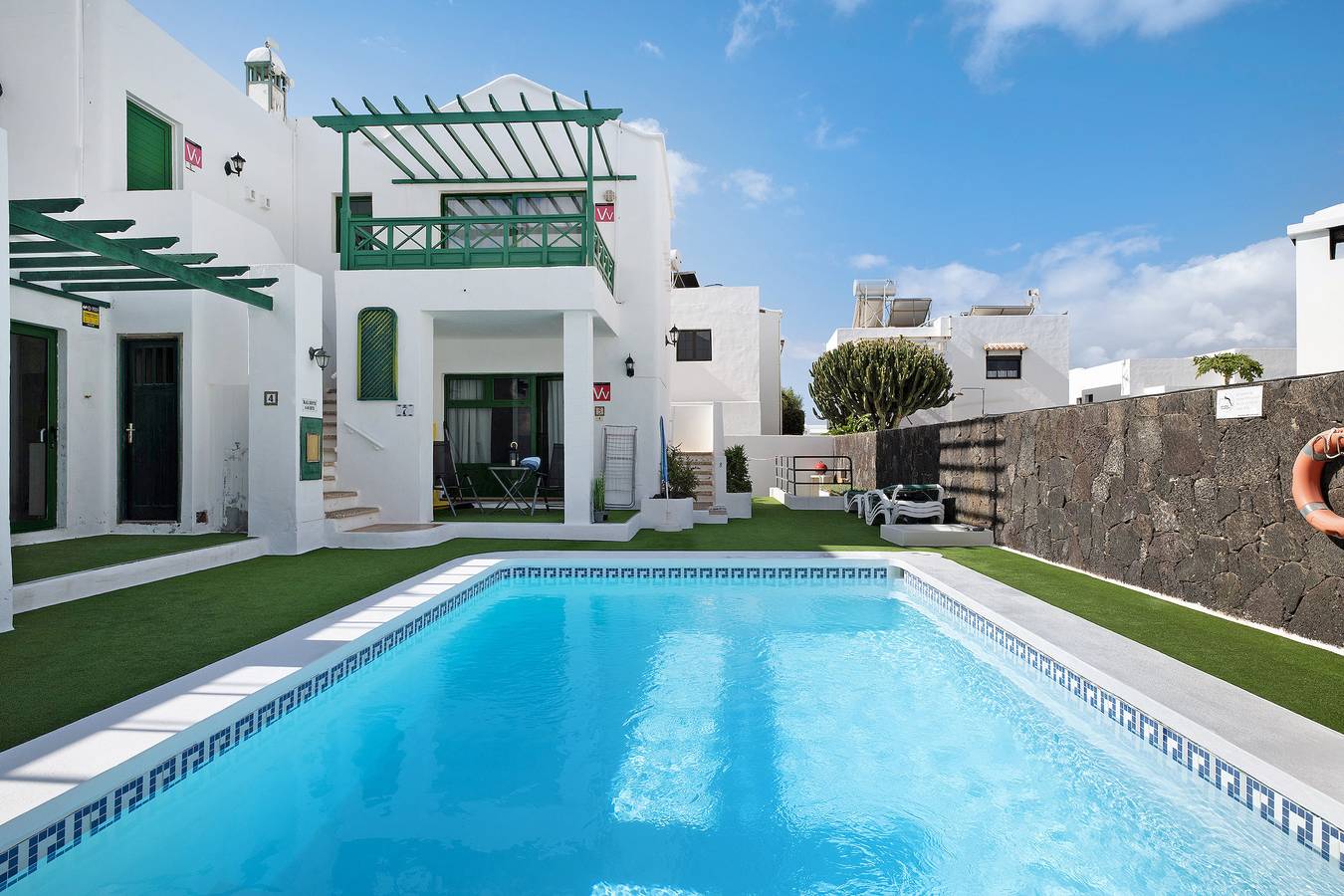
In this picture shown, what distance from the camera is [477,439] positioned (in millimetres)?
12609

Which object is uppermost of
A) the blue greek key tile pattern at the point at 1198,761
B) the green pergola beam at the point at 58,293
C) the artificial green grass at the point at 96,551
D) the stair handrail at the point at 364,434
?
the green pergola beam at the point at 58,293

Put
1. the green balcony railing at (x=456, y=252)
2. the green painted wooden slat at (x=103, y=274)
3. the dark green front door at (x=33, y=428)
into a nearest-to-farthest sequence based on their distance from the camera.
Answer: the green painted wooden slat at (x=103, y=274), the dark green front door at (x=33, y=428), the green balcony railing at (x=456, y=252)

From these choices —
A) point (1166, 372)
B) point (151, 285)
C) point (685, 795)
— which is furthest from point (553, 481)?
point (1166, 372)

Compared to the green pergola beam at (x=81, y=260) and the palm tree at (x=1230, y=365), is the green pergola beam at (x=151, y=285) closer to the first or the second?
the green pergola beam at (x=81, y=260)

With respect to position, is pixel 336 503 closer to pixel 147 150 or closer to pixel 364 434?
pixel 364 434

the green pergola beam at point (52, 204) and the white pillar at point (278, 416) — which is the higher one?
the green pergola beam at point (52, 204)

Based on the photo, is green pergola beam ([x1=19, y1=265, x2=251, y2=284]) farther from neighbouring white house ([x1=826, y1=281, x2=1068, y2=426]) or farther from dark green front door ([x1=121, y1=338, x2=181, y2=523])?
neighbouring white house ([x1=826, y1=281, x2=1068, y2=426])

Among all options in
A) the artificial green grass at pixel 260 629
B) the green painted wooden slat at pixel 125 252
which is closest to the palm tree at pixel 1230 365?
the artificial green grass at pixel 260 629

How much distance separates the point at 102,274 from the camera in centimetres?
676

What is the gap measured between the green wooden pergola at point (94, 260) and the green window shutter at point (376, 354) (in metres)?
1.59

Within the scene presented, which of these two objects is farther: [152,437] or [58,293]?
[152,437]

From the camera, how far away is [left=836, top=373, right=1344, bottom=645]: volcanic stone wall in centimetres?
452

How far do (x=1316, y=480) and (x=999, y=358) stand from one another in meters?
26.3

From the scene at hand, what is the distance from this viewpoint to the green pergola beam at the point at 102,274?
6.68 m
